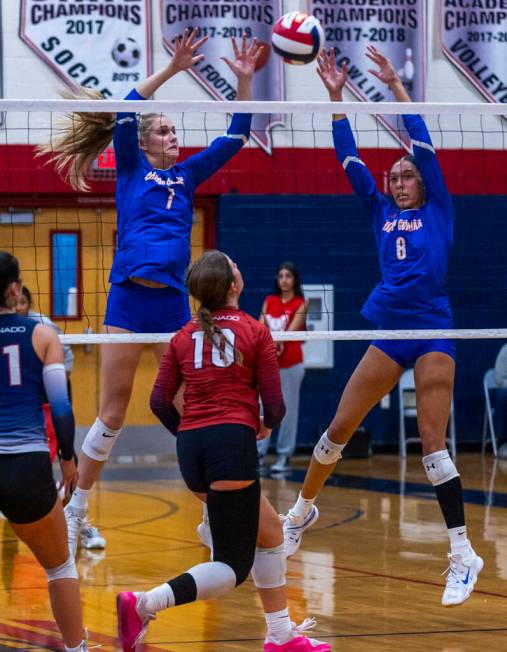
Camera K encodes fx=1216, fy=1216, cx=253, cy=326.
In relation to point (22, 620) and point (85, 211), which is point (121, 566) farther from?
point (85, 211)

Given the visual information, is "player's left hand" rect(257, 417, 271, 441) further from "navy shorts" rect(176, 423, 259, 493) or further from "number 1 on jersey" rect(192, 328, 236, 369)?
"number 1 on jersey" rect(192, 328, 236, 369)

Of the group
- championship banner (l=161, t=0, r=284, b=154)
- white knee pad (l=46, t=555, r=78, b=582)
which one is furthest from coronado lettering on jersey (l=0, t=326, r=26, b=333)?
championship banner (l=161, t=0, r=284, b=154)

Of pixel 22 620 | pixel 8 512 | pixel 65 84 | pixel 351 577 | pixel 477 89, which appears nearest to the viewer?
pixel 8 512

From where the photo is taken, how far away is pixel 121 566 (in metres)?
7.37

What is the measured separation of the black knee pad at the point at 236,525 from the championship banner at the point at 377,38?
31.2 feet

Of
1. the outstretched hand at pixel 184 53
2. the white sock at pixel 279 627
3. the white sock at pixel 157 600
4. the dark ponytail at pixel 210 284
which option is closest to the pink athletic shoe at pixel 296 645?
the white sock at pixel 279 627

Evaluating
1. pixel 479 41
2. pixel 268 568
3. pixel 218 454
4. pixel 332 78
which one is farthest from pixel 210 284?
pixel 479 41

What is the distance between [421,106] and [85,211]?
300 inches

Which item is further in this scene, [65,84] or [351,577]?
[65,84]

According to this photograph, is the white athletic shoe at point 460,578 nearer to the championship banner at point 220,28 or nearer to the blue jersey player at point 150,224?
the blue jersey player at point 150,224

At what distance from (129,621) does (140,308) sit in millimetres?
2141

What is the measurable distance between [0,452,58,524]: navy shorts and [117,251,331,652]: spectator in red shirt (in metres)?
0.53

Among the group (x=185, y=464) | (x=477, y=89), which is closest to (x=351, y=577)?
(x=185, y=464)

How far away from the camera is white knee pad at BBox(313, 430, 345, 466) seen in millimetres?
6473
